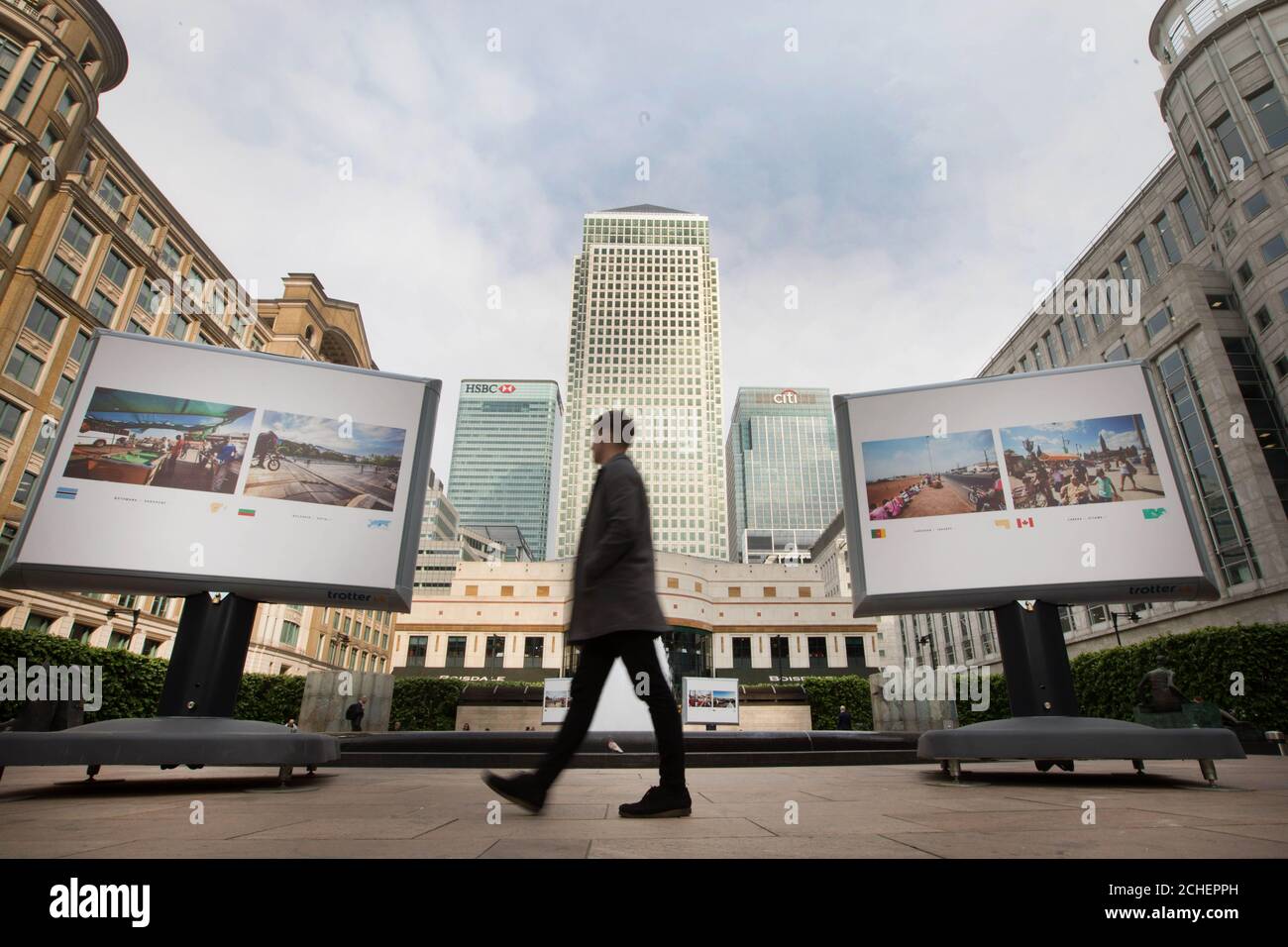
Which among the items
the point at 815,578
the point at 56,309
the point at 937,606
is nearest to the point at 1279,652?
the point at 937,606

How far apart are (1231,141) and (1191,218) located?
5180mm

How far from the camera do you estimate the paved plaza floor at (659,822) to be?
6.85 feet

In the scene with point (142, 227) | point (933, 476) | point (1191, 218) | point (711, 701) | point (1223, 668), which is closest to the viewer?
point (933, 476)

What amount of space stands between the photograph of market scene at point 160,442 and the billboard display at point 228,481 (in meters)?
0.01

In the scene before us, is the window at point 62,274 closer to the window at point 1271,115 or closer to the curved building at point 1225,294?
the curved building at point 1225,294

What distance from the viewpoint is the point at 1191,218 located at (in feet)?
123

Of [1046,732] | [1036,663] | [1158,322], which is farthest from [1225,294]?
[1046,732]

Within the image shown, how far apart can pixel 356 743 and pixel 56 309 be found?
1374 inches

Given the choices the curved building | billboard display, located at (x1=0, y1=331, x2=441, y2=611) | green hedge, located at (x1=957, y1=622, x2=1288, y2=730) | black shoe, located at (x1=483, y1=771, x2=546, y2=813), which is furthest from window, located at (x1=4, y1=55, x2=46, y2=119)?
the curved building

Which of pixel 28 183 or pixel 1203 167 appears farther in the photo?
pixel 1203 167

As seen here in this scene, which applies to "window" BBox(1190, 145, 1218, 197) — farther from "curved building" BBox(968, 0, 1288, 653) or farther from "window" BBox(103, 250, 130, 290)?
"window" BBox(103, 250, 130, 290)

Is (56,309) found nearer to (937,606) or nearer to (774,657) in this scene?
(937,606)

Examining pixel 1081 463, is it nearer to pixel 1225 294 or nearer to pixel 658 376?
pixel 1225 294

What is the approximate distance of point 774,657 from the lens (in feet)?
171
